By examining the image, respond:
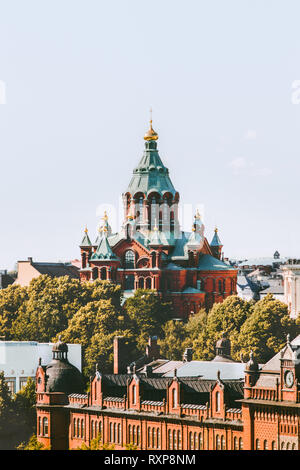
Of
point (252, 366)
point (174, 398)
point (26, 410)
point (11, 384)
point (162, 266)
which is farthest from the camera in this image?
point (162, 266)

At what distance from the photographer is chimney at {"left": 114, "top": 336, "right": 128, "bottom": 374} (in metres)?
138

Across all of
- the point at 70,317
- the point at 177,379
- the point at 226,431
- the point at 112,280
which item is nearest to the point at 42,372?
the point at 177,379

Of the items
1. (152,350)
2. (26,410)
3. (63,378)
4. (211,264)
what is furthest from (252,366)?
(211,264)

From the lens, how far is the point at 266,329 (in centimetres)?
15588

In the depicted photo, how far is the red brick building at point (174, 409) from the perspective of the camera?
99.4 m

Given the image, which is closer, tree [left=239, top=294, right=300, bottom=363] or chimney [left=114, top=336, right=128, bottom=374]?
chimney [left=114, top=336, right=128, bottom=374]

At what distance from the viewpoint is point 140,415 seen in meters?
111

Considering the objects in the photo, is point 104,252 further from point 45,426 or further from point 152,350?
point 45,426

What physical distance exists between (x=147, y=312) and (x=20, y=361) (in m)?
38.9

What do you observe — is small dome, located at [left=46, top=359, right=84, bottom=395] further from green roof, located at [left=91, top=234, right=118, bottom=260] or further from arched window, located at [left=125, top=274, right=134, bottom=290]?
arched window, located at [left=125, top=274, right=134, bottom=290]

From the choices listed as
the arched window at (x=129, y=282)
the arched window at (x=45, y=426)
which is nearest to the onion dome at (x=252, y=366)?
the arched window at (x=45, y=426)

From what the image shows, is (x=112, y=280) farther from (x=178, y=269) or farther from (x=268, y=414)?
(x=268, y=414)

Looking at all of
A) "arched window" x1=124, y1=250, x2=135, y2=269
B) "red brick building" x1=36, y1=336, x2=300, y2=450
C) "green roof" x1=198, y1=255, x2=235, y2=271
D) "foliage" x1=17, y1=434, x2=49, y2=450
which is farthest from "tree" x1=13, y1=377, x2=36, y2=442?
"green roof" x1=198, y1=255, x2=235, y2=271

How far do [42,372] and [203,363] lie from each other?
578 inches
